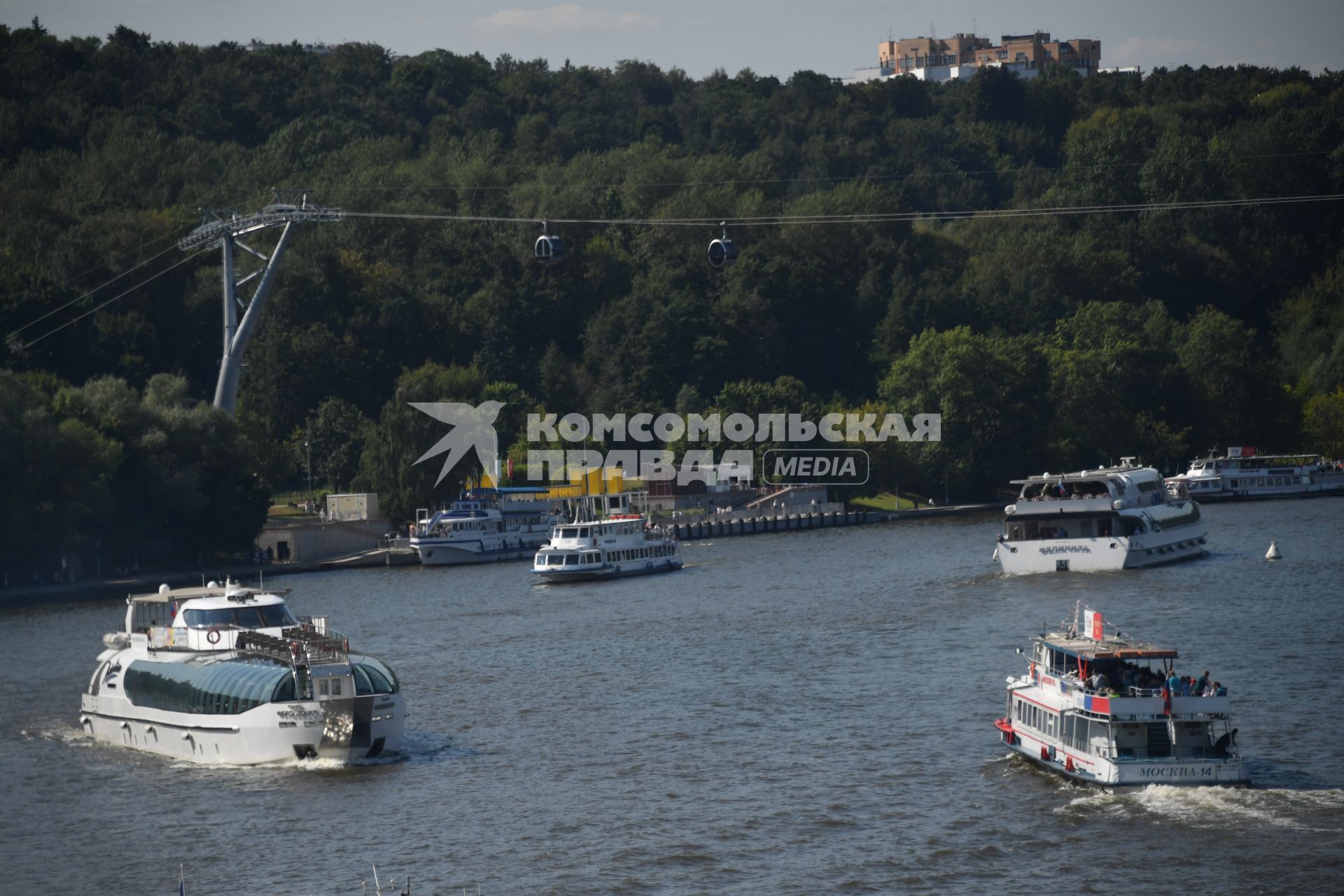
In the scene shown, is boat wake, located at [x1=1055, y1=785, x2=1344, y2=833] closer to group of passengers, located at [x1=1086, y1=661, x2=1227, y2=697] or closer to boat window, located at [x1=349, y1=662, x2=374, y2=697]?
group of passengers, located at [x1=1086, y1=661, x2=1227, y2=697]

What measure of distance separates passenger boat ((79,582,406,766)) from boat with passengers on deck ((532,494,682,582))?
3440 cm

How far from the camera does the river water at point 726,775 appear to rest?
28922mm

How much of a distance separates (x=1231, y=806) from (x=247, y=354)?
293 feet

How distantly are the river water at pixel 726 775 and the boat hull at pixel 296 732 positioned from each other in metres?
0.45

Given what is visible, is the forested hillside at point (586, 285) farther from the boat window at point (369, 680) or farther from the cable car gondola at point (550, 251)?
the boat window at point (369, 680)

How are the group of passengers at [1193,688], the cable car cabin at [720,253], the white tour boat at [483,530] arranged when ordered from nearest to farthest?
the group of passengers at [1193,688] < the cable car cabin at [720,253] < the white tour boat at [483,530]

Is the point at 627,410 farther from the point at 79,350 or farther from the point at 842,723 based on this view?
the point at 842,723

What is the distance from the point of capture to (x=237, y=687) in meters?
37.5

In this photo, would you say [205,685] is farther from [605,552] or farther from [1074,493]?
[605,552]

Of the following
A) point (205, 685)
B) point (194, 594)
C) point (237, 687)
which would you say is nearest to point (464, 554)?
point (194, 594)

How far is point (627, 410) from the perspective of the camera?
4604 inches

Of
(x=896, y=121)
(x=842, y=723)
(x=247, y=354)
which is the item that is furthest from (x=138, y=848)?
(x=896, y=121)

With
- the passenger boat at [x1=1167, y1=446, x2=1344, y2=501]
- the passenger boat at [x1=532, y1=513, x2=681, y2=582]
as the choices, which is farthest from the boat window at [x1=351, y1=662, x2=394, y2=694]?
the passenger boat at [x1=1167, y1=446, x2=1344, y2=501]

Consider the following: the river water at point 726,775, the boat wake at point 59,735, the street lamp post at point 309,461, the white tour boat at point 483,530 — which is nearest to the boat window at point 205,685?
the river water at point 726,775
